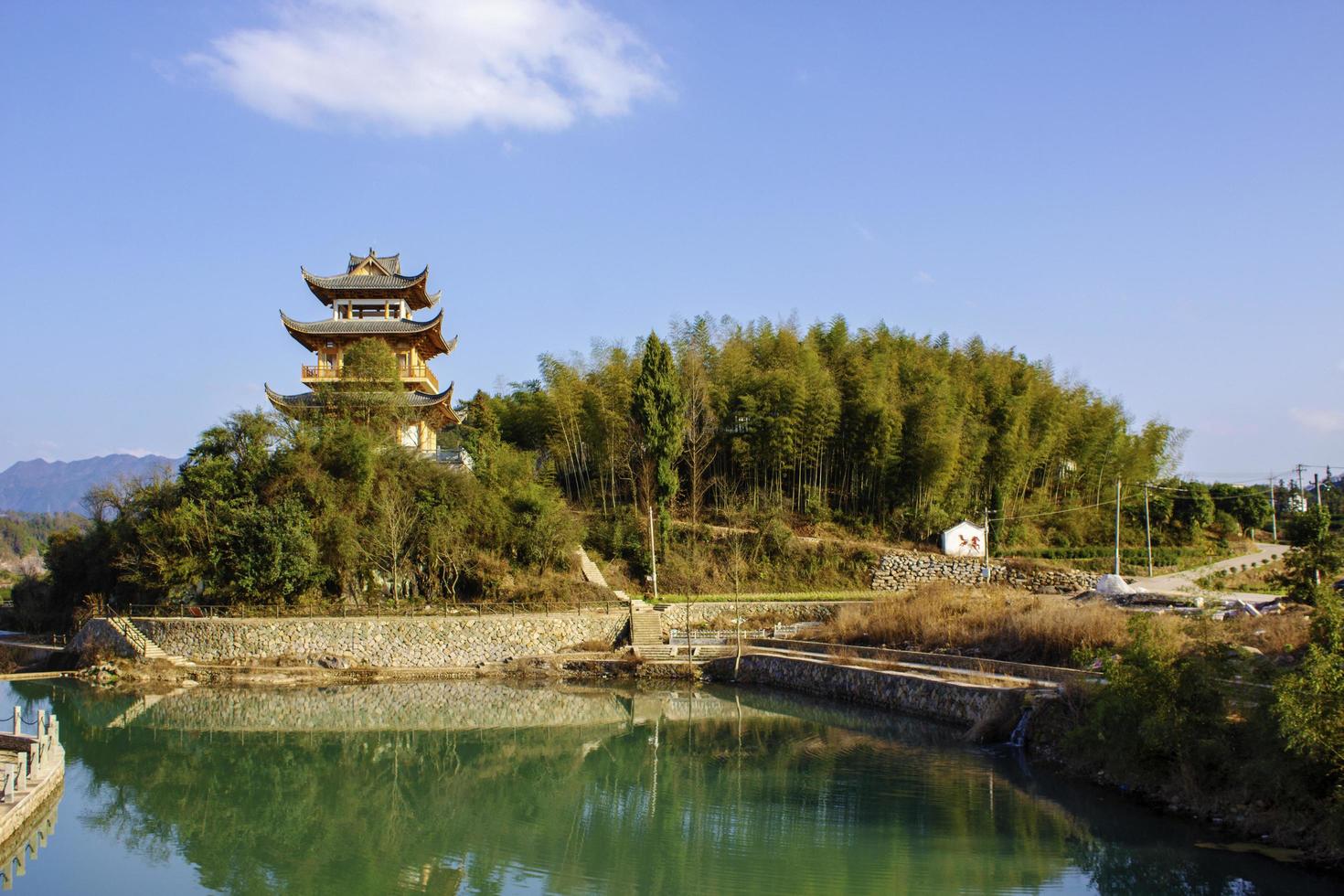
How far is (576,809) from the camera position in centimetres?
1285

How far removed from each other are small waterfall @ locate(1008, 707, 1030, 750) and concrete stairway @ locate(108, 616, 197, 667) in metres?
16.5

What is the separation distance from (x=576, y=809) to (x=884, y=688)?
292 inches

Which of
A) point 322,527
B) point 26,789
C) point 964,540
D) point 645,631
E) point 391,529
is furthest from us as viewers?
point 964,540

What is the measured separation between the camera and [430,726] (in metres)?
17.7

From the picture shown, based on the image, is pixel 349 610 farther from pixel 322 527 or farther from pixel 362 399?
pixel 362 399

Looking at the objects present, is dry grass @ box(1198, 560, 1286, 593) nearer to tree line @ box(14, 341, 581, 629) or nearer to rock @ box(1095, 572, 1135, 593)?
rock @ box(1095, 572, 1135, 593)

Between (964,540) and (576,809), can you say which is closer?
(576,809)

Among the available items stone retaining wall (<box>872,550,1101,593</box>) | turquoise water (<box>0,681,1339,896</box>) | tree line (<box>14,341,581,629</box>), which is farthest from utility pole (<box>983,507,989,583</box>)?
tree line (<box>14,341,581,629</box>)

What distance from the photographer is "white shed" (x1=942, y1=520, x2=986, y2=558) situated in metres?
29.6

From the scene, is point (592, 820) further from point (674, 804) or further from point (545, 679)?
point (545, 679)

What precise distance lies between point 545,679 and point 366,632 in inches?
161

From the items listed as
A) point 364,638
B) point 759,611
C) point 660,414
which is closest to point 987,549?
point 759,611

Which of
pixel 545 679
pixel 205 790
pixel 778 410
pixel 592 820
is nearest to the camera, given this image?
pixel 592 820

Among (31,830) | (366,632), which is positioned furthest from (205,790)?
(366,632)
